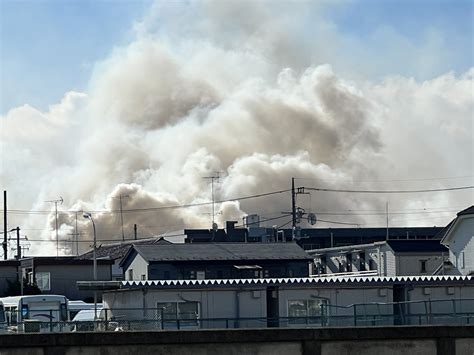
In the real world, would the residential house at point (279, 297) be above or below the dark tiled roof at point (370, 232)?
below

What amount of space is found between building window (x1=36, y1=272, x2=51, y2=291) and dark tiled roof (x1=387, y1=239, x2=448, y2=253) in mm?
29511

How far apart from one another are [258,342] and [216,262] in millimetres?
50533

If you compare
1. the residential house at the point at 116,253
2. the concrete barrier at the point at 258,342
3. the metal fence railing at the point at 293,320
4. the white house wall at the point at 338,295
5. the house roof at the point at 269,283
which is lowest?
the concrete barrier at the point at 258,342

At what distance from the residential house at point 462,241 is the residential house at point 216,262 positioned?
468 inches

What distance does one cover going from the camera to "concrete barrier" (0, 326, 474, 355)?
38531 millimetres

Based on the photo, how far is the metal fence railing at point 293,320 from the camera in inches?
1658

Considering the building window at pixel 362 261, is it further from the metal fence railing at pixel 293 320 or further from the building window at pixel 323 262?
the metal fence railing at pixel 293 320

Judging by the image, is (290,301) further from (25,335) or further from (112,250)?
(112,250)

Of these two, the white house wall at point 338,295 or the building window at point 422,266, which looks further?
the building window at point 422,266

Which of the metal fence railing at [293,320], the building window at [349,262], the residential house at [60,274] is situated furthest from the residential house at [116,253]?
the metal fence railing at [293,320]

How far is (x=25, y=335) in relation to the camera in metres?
38.3

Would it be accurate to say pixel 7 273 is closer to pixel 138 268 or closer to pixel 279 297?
pixel 138 268

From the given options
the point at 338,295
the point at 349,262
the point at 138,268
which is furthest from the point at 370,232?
the point at 338,295

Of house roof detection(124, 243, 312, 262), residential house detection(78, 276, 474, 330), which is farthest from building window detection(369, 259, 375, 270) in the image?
residential house detection(78, 276, 474, 330)
